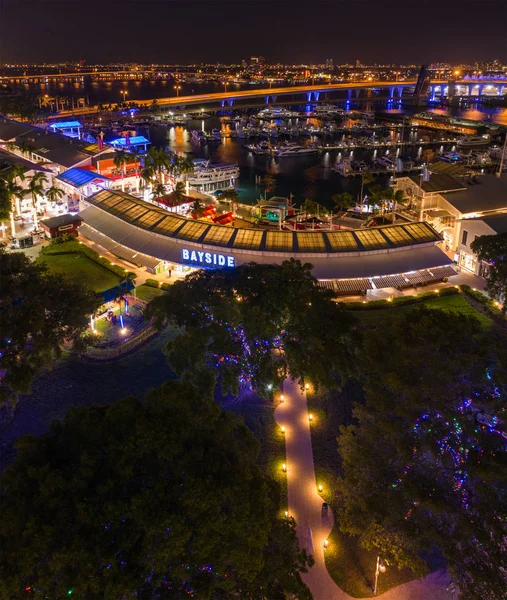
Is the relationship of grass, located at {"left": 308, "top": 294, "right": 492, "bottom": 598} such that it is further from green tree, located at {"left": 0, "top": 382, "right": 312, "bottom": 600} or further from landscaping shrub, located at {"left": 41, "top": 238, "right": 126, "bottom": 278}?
landscaping shrub, located at {"left": 41, "top": 238, "right": 126, "bottom": 278}

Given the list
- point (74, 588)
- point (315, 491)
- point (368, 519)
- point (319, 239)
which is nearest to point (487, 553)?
point (368, 519)

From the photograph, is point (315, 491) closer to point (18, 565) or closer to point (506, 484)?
point (506, 484)

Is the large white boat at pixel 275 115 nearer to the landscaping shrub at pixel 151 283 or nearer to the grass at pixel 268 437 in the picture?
the landscaping shrub at pixel 151 283

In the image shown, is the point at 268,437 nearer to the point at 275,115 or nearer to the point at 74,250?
Answer: the point at 74,250

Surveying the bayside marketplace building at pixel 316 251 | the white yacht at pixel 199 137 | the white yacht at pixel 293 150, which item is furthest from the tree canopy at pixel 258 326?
the white yacht at pixel 199 137

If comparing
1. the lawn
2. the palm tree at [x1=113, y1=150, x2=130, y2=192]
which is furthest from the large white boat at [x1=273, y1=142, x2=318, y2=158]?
the lawn

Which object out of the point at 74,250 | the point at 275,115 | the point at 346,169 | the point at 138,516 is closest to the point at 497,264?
the point at 138,516
